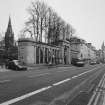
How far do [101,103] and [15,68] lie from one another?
27.6 metres

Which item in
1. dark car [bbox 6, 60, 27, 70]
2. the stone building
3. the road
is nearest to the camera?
the road

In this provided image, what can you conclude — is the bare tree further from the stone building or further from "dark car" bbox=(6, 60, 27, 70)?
"dark car" bbox=(6, 60, 27, 70)

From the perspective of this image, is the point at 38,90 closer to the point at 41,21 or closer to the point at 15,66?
the point at 15,66

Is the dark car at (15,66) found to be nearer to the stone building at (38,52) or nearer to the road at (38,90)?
the stone building at (38,52)

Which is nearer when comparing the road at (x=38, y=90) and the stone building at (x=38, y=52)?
the road at (x=38, y=90)

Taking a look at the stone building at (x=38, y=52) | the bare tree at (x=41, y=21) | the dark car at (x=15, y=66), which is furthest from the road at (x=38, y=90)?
the bare tree at (x=41, y=21)

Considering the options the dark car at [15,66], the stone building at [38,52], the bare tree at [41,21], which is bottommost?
the dark car at [15,66]

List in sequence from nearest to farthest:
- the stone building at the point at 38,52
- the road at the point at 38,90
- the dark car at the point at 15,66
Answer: the road at the point at 38,90 → the dark car at the point at 15,66 → the stone building at the point at 38,52

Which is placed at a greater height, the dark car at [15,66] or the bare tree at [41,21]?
the bare tree at [41,21]

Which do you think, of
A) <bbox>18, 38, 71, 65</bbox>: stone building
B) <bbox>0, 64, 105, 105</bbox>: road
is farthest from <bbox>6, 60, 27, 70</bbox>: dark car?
<bbox>0, 64, 105, 105</bbox>: road

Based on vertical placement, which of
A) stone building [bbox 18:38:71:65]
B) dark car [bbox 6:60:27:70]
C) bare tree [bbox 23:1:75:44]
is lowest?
dark car [bbox 6:60:27:70]

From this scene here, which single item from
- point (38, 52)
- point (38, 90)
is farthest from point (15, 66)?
point (38, 90)

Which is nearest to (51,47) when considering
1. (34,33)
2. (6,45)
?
(34,33)

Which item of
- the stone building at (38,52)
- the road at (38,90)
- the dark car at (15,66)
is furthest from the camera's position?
the stone building at (38,52)
